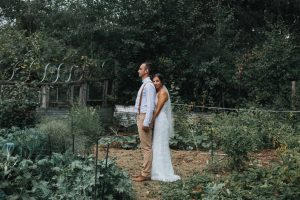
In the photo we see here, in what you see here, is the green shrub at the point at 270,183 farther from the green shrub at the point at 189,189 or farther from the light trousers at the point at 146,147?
the light trousers at the point at 146,147

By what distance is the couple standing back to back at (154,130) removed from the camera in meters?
6.51

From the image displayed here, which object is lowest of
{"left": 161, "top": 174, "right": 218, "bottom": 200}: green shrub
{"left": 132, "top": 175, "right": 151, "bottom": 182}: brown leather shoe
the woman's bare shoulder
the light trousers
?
{"left": 132, "top": 175, "right": 151, "bottom": 182}: brown leather shoe

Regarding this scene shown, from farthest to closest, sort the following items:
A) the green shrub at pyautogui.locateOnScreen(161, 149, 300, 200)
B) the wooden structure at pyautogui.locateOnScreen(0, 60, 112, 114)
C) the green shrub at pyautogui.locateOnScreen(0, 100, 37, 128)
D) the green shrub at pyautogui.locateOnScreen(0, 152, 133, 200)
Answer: the wooden structure at pyautogui.locateOnScreen(0, 60, 112, 114), the green shrub at pyautogui.locateOnScreen(0, 100, 37, 128), the green shrub at pyautogui.locateOnScreen(161, 149, 300, 200), the green shrub at pyautogui.locateOnScreen(0, 152, 133, 200)

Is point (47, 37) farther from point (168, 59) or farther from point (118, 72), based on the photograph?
point (168, 59)

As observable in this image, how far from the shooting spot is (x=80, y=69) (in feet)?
40.2

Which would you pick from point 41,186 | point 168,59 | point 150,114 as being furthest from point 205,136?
point 41,186

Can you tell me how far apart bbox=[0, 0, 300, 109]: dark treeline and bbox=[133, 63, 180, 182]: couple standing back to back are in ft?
20.4

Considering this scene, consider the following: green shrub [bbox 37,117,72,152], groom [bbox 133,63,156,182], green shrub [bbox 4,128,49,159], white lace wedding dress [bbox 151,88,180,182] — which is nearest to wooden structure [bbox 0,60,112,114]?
green shrub [bbox 37,117,72,152]

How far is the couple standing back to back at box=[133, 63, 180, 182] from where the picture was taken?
6512 millimetres

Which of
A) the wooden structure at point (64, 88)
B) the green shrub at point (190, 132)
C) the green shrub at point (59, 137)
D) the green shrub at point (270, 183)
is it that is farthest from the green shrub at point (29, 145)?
the wooden structure at point (64, 88)

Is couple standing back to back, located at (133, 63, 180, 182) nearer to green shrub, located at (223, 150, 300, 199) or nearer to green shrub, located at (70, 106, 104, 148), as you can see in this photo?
green shrub, located at (223, 150, 300, 199)

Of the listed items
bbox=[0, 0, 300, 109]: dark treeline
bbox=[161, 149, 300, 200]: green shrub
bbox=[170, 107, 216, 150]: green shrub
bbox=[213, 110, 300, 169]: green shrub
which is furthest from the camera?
bbox=[0, 0, 300, 109]: dark treeline

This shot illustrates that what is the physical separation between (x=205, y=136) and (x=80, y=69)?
168 inches

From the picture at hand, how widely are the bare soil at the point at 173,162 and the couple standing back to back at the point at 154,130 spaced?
208mm
